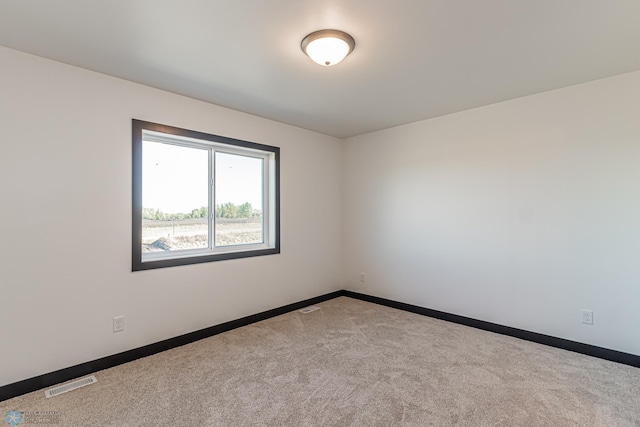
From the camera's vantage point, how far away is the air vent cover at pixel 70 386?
2197mm

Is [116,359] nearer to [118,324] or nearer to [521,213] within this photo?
[118,324]

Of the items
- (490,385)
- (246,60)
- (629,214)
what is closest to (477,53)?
(246,60)

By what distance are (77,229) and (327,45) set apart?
7.74 ft

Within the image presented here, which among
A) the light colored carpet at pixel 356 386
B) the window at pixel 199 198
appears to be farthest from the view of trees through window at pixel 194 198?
the light colored carpet at pixel 356 386

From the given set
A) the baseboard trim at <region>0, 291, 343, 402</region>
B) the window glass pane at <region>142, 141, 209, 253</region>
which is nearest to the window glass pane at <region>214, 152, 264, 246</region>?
the window glass pane at <region>142, 141, 209, 253</region>

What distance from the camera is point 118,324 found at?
8.66 feet

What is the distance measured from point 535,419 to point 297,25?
285 cm

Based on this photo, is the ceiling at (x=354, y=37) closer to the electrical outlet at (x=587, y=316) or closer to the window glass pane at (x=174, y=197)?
the window glass pane at (x=174, y=197)

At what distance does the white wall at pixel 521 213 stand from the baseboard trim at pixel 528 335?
0.06 metres

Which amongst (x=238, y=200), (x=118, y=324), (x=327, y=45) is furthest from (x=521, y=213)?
(x=118, y=324)

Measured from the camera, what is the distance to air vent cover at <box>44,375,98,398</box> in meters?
2.20
